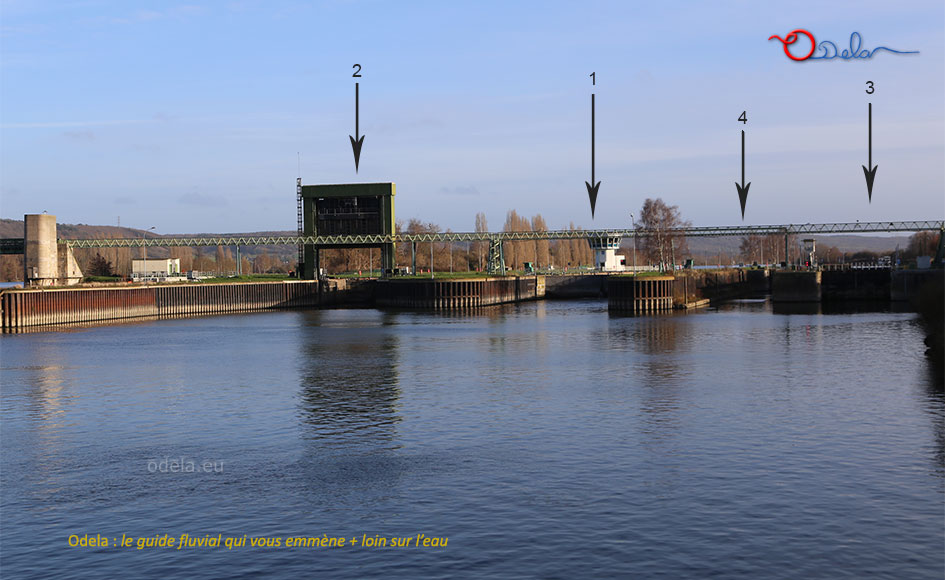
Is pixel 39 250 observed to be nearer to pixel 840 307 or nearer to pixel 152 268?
pixel 152 268

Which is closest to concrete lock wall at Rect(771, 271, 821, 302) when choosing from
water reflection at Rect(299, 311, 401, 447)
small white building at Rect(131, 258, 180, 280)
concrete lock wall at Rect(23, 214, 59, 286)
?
water reflection at Rect(299, 311, 401, 447)

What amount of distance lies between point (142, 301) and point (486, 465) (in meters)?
117

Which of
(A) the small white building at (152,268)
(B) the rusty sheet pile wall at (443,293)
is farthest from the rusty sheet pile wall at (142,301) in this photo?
(A) the small white building at (152,268)

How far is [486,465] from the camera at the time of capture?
3806 centimetres

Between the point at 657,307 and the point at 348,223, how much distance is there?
77105 mm

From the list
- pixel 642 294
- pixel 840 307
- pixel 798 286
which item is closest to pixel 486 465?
pixel 642 294

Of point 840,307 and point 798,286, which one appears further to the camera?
point 798,286

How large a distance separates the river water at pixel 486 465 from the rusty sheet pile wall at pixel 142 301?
4920 cm

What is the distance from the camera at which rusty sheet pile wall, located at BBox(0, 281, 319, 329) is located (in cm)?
11988

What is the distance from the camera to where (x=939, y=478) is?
35031 mm

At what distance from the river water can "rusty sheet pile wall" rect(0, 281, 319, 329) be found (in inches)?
1937

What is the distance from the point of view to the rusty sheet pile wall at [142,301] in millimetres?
119875

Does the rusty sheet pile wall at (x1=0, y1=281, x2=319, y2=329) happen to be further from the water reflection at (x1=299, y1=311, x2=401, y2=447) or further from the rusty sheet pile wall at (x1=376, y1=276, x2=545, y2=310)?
the water reflection at (x1=299, y1=311, x2=401, y2=447)

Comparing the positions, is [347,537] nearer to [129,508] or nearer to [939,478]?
[129,508]
